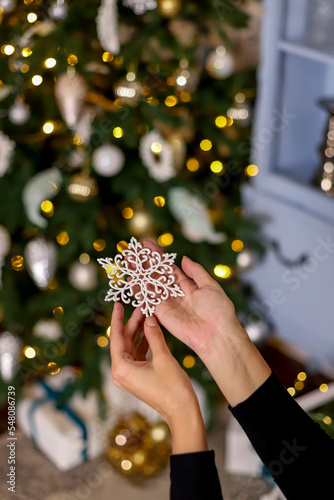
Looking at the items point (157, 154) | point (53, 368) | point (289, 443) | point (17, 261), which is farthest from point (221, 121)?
point (289, 443)

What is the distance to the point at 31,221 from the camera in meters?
1.62

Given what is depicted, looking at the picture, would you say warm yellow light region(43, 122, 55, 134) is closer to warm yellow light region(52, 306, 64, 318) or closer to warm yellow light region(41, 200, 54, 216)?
warm yellow light region(41, 200, 54, 216)

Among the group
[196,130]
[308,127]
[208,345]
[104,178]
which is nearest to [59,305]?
[104,178]

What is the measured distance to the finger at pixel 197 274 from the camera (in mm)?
867

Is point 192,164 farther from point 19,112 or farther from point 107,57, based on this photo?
point 19,112

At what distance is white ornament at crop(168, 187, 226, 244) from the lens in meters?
1.62

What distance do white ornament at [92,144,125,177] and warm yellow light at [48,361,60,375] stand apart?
2.24 feet

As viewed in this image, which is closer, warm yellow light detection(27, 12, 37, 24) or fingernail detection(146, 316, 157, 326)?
fingernail detection(146, 316, 157, 326)

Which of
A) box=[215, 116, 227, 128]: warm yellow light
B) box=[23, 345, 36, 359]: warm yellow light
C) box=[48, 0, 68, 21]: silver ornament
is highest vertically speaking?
box=[48, 0, 68, 21]: silver ornament

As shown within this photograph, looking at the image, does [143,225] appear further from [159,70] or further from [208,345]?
[208,345]

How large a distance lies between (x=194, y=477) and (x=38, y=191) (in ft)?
3.50

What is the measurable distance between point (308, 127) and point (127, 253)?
1081 millimetres

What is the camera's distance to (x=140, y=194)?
5.47ft

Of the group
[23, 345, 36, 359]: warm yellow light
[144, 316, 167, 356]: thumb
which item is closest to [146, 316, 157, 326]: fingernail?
[144, 316, 167, 356]: thumb
